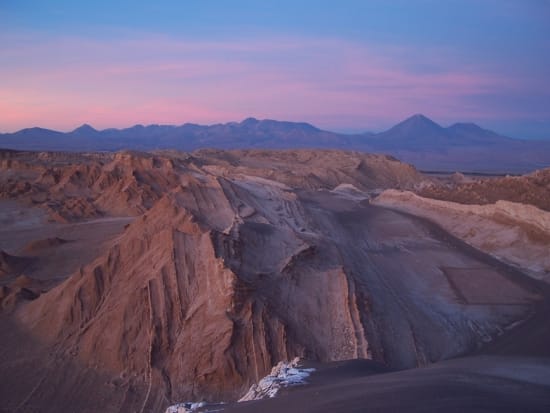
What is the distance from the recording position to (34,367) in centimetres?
1065

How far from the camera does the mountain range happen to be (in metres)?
121

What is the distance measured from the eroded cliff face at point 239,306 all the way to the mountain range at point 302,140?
9534 centimetres

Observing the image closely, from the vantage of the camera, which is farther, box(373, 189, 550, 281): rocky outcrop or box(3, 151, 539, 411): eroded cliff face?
box(373, 189, 550, 281): rocky outcrop

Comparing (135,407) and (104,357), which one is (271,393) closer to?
(135,407)

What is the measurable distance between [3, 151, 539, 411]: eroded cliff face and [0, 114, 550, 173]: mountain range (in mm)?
95339

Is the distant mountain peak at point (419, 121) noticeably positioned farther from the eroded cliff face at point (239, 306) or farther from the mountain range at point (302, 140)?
the eroded cliff face at point (239, 306)

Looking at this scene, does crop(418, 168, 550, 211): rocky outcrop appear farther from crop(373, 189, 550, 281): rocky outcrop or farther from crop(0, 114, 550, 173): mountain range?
crop(0, 114, 550, 173): mountain range

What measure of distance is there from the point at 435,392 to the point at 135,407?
17.2 feet

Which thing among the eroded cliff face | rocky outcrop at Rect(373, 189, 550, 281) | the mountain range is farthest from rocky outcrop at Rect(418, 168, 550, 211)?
the mountain range

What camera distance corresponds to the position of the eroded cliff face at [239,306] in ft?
32.7

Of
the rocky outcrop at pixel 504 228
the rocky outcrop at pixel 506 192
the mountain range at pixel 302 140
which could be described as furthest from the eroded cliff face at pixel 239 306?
the mountain range at pixel 302 140

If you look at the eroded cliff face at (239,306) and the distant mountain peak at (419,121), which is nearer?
the eroded cliff face at (239,306)

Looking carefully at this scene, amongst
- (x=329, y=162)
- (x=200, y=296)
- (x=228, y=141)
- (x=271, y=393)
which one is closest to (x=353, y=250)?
(x=200, y=296)

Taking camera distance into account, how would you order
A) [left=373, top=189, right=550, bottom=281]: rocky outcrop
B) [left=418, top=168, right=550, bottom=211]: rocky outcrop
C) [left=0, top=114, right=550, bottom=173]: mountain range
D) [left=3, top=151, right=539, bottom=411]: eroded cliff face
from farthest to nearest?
[left=0, top=114, right=550, bottom=173]: mountain range
[left=418, top=168, right=550, bottom=211]: rocky outcrop
[left=373, top=189, right=550, bottom=281]: rocky outcrop
[left=3, top=151, right=539, bottom=411]: eroded cliff face
